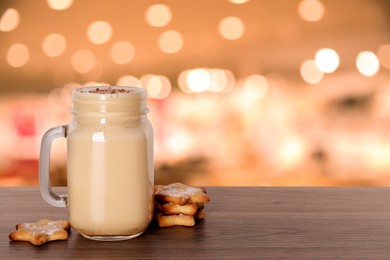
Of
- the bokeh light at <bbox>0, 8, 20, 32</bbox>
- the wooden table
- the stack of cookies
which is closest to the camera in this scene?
the wooden table

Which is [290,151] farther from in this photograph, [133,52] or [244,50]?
[133,52]

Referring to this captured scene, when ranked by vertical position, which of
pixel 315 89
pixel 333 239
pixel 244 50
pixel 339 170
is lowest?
pixel 339 170

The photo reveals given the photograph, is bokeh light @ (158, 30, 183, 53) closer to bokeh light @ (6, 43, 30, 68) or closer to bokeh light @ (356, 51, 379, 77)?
bokeh light @ (6, 43, 30, 68)

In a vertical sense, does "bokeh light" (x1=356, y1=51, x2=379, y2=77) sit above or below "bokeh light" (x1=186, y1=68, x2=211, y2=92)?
above

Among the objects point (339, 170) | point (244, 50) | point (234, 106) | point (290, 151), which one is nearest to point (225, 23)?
point (244, 50)

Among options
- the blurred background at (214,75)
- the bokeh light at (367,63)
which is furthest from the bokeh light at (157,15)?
the bokeh light at (367,63)

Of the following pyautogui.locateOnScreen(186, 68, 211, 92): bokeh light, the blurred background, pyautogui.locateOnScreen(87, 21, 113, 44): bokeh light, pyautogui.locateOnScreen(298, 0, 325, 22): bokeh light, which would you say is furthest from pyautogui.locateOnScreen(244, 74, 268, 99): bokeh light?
pyautogui.locateOnScreen(87, 21, 113, 44): bokeh light

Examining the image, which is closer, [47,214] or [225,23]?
[47,214]

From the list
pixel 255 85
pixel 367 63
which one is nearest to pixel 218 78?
pixel 255 85
